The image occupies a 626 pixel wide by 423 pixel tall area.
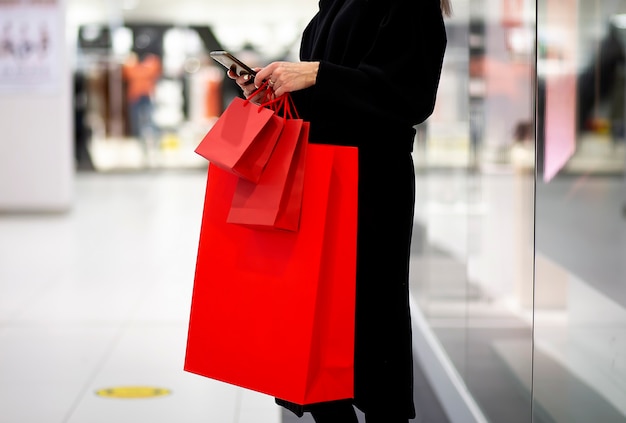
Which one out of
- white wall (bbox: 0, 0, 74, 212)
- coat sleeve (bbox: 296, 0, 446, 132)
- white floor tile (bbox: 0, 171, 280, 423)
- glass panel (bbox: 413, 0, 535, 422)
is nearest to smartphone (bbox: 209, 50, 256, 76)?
coat sleeve (bbox: 296, 0, 446, 132)

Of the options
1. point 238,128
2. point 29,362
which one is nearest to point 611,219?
point 238,128

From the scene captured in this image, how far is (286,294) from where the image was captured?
5.20ft

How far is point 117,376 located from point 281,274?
6.15 feet

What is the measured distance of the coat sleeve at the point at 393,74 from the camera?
1.58 m

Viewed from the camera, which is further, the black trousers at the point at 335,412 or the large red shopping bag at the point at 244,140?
the black trousers at the point at 335,412

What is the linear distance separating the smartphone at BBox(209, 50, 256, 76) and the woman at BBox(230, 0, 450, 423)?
0.10 ft

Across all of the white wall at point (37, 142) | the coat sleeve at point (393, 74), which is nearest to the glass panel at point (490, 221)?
the coat sleeve at point (393, 74)

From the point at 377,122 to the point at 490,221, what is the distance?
1.23 m

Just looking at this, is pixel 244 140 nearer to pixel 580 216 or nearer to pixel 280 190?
pixel 280 190

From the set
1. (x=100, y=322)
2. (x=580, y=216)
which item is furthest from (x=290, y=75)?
(x=100, y=322)

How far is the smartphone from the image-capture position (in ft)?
5.17

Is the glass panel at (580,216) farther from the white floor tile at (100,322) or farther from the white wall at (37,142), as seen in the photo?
the white wall at (37,142)

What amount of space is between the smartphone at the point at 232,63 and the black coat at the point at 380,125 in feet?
0.42

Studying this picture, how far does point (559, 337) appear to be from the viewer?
6.21 ft
